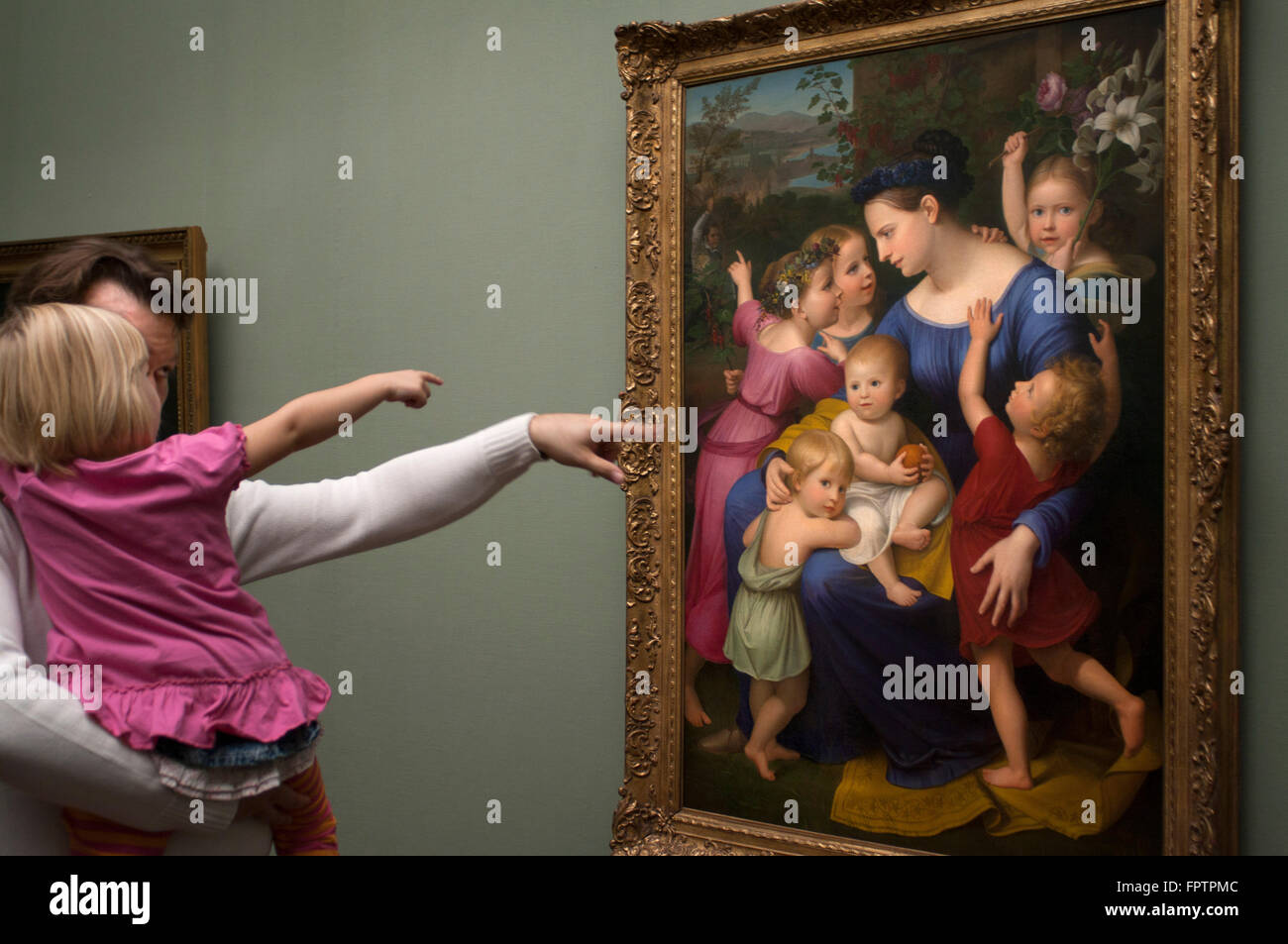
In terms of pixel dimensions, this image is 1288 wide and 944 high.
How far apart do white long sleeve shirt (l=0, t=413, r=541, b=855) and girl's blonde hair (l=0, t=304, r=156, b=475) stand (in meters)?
0.14

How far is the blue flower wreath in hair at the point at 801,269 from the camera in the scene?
2439 mm

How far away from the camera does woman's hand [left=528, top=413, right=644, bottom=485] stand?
57.3 inches

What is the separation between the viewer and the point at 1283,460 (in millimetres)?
2086

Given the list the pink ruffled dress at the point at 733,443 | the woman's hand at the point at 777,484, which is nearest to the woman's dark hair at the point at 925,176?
the pink ruffled dress at the point at 733,443

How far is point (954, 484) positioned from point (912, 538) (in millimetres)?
149

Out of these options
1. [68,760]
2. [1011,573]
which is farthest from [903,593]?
[68,760]

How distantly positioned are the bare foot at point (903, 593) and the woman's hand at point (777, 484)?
308 mm

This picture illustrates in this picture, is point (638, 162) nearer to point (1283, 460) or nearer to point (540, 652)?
point (540, 652)

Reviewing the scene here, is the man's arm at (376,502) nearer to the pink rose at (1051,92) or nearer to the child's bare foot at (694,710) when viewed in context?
the child's bare foot at (694,710)

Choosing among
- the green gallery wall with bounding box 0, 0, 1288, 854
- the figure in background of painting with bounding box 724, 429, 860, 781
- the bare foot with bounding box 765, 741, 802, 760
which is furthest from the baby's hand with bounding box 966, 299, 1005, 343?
the bare foot with bounding box 765, 741, 802, 760

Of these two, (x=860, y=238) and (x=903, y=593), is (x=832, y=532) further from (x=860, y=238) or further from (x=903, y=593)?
(x=860, y=238)

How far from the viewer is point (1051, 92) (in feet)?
7.24

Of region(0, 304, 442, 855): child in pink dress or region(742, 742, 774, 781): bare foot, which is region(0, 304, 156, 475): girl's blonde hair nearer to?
region(0, 304, 442, 855): child in pink dress

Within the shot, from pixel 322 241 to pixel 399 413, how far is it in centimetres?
60
